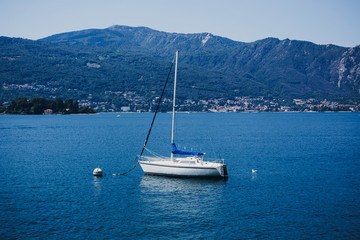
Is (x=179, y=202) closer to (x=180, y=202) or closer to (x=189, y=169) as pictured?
(x=180, y=202)

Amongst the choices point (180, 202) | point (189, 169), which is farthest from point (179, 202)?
point (189, 169)

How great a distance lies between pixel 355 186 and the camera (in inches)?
1383

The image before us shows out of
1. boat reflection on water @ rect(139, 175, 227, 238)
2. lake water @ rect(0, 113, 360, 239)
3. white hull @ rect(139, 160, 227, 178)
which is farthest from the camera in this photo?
white hull @ rect(139, 160, 227, 178)

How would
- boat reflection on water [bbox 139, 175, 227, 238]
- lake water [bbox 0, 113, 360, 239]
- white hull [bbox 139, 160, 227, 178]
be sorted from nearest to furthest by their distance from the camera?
lake water [bbox 0, 113, 360, 239] < boat reflection on water [bbox 139, 175, 227, 238] < white hull [bbox 139, 160, 227, 178]

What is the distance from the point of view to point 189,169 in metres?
36.3

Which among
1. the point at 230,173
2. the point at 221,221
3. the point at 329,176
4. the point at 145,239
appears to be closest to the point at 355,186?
the point at 329,176

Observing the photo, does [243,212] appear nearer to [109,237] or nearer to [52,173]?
[109,237]

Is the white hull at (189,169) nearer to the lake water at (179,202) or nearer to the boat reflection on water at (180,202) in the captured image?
the boat reflection on water at (180,202)

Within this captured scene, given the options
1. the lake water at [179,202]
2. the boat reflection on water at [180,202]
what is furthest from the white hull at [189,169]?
the lake water at [179,202]

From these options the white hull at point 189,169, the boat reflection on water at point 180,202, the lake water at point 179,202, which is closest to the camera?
the lake water at point 179,202

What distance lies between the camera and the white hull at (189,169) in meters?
36.2

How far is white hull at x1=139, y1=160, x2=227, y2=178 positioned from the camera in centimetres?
3616

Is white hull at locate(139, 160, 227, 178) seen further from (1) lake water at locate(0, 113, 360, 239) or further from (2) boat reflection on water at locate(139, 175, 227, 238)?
(1) lake water at locate(0, 113, 360, 239)

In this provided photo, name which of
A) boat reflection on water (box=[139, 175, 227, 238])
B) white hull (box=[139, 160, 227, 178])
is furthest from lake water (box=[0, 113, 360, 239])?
white hull (box=[139, 160, 227, 178])
